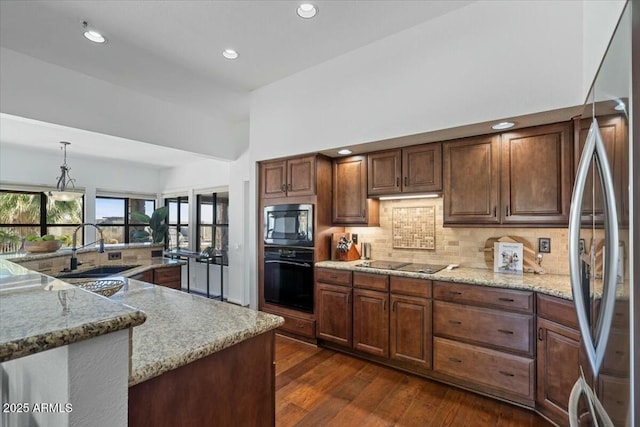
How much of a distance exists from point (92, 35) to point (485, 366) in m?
4.18

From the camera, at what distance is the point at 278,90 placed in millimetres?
3570

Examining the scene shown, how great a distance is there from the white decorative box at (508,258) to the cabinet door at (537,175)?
0.99 feet

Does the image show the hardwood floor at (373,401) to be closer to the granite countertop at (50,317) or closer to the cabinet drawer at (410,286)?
the cabinet drawer at (410,286)

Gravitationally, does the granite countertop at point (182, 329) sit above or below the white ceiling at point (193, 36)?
below

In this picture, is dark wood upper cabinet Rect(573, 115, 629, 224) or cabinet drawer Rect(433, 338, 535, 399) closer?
dark wood upper cabinet Rect(573, 115, 629, 224)

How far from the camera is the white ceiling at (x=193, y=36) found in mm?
2266

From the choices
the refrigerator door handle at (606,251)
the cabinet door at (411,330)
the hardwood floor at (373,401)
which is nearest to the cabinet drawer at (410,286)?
the cabinet door at (411,330)

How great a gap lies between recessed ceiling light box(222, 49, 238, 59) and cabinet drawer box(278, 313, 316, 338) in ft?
9.07

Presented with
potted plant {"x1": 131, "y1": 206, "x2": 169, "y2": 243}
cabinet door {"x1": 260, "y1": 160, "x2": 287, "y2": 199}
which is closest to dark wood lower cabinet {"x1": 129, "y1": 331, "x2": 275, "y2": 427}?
cabinet door {"x1": 260, "y1": 160, "x2": 287, "y2": 199}

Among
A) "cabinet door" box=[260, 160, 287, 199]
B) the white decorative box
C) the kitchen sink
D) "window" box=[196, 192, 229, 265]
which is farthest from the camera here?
"window" box=[196, 192, 229, 265]

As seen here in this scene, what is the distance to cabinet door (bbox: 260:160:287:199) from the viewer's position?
353 cm

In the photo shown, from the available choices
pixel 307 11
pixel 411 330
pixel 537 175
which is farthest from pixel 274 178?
pixel 537 175

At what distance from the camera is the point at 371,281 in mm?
2824

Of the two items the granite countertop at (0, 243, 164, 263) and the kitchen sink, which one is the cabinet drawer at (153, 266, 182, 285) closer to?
the kitchen sink
